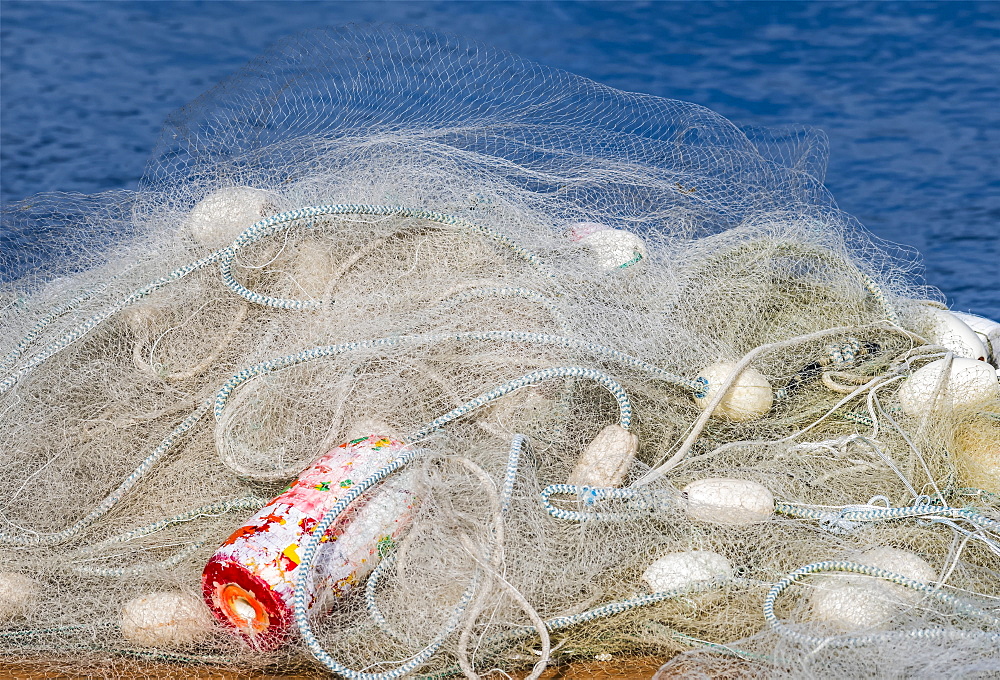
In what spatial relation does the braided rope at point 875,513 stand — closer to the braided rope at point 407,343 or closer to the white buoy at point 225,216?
the braided rope at point 407,343

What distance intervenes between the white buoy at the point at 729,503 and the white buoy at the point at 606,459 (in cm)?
20

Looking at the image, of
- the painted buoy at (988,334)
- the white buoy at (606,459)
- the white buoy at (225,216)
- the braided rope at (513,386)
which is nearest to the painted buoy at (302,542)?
the braided rope at (513,386)

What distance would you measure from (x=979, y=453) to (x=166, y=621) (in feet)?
7.37

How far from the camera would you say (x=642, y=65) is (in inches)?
372

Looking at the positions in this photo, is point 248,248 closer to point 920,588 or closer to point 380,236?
point 380,236

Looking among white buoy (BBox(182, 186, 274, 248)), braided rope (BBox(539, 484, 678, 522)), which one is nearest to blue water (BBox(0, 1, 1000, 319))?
braided rope (BBox(539, 484, 678, 522))

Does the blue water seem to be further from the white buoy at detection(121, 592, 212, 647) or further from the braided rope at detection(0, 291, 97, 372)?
the white buoy at detection(121, 592, 212, 647)

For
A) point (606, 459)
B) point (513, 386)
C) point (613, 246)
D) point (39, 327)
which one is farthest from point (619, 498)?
point (39, 327)

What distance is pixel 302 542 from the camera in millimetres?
2295

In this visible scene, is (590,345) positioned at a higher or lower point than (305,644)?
higher

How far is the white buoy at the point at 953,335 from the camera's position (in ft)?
10.6

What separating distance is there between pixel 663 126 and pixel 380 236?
4.88 feet

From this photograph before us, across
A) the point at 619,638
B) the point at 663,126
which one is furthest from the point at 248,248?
the point at 663,126

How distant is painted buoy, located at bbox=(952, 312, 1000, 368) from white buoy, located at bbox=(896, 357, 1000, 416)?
48 cm
